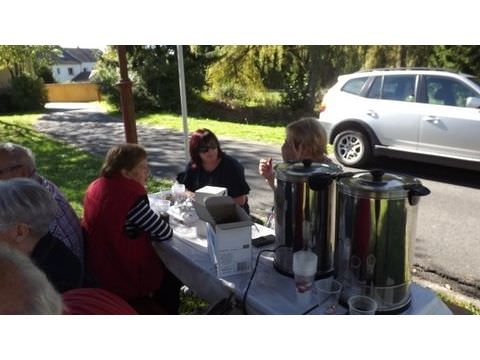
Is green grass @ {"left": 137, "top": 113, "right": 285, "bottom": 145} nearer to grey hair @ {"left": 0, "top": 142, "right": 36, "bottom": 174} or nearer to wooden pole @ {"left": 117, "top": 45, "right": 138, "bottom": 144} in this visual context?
wooden pole @ {"left": 117, "top": 45, "right": 138, "bottom": 144}

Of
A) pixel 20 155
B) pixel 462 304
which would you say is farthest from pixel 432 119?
pixel 20 155

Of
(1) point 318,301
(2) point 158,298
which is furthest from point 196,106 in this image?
(1) point 318,301

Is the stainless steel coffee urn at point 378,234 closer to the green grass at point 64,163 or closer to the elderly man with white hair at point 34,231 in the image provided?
the elderly man with white hair at point 34,231

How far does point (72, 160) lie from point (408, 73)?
19.8ft

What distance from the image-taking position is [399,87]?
21.2 feet

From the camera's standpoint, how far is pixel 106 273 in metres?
2.31

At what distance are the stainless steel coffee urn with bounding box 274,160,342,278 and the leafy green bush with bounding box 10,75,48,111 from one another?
845 inches

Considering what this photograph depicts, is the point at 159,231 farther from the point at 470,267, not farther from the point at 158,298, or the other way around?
the point at 470,267

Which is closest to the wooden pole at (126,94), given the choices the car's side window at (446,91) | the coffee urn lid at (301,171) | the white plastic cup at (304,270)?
the coffee urn lid at (301,171)

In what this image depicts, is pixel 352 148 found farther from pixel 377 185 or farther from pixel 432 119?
pixel 377 185

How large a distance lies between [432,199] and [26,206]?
4909mm

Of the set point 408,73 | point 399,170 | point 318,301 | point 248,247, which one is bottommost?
point 399,170

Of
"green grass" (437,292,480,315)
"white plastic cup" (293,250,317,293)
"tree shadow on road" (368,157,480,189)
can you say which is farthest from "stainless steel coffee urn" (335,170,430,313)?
"tree shadow on road" (368,157,480,189)
